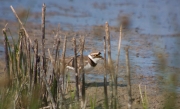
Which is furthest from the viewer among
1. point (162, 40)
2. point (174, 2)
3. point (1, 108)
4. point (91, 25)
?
point (174, 2)

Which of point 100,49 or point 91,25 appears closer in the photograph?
point 100,49

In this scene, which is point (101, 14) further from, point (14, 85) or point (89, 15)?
point (14, 85)

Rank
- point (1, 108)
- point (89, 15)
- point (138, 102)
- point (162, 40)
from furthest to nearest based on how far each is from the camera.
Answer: point (89, 15), point (162, 40), point (138, 102), point (1, 108)

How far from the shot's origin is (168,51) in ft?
34.3

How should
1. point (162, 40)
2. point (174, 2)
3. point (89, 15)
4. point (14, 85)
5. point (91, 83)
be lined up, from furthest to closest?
point (174, 2), point (89, 15), point (162, 40), point (91, 83), point (14, 85)

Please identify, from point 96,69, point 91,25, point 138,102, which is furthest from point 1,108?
point 91,25

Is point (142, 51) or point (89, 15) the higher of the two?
point (89, 15)

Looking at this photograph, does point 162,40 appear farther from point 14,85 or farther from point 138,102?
point 14,85

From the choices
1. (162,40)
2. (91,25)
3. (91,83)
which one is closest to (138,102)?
(91,83)

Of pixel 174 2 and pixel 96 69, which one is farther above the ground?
pixel 174 2

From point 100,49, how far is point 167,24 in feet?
12.4

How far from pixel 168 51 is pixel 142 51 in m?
0.57

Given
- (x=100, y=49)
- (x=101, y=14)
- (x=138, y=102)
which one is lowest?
(x=138, y=102)

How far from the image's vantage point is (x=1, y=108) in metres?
4.48
